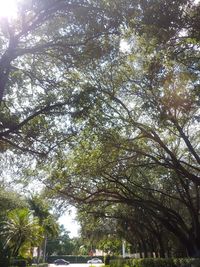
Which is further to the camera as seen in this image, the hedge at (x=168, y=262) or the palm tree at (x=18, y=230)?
the palm tree at (x=18, y=230)

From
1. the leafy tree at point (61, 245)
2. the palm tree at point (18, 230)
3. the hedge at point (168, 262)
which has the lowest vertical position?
the hedge at point (168, 262)

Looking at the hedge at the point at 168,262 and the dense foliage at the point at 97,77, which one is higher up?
the dense foliage at the point at 97,77

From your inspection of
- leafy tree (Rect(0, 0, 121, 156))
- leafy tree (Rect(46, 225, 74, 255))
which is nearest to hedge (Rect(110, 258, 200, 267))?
leafy tree (Rect(0, 0, 121, 156))

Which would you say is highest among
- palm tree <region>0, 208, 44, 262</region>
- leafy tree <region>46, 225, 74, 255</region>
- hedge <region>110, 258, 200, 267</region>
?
leafy tree <region>46, 225, 74, 255</region>

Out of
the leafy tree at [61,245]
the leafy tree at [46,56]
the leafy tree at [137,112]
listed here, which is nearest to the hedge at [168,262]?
the leafy tree at [137,112]

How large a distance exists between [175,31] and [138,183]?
50.8 ft

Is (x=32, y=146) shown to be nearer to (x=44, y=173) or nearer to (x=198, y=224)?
(x=44, y=173)

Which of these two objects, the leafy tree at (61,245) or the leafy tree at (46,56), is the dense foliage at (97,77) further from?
the leafy tree at (61,245)

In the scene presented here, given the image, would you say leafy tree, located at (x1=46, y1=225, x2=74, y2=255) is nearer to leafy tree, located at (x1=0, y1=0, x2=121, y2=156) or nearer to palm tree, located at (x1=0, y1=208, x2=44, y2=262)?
palm tree, located at (x1=0, y1=208, x2=44, y2=262)

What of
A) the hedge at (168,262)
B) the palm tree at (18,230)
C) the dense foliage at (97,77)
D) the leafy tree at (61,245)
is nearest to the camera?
the dense foliage at (97,77)

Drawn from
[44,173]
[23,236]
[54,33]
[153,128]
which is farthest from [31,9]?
[23,236]

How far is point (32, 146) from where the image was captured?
1547 cm

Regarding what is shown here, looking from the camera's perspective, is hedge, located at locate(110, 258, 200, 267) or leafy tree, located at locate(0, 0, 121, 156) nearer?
leafy tree, located at locate(0, 0, 121, 156)

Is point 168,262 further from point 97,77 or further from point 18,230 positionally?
point 18,230
